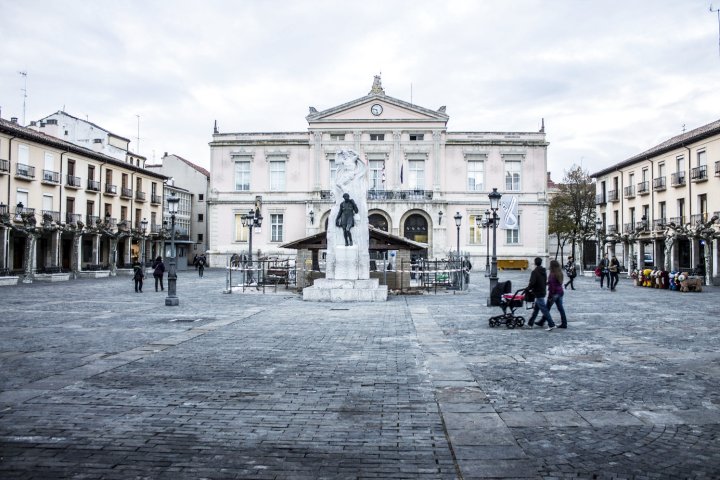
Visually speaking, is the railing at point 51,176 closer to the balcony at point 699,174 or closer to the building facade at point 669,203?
the building facade at point 669,203

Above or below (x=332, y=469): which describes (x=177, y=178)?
above

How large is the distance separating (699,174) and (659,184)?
17.1 ft

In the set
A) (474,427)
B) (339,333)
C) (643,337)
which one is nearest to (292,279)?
(339,333)

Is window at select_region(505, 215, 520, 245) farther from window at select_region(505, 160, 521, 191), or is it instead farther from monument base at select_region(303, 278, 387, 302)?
monument base at select_region(303, 278, 387, 302)

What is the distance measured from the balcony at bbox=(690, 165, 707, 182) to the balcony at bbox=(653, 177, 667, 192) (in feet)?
12.7

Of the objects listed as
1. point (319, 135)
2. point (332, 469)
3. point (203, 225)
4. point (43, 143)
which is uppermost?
point (319, 135)

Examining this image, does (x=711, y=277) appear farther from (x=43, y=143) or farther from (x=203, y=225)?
(x=203, y=225)

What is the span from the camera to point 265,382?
23.5 ft

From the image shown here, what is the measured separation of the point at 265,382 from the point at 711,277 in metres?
32.0

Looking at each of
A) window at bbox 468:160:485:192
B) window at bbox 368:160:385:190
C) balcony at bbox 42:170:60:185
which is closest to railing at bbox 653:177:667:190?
window at bbox 468:160:485:192

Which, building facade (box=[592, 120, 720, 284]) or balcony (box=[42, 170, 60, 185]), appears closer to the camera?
building facade (box=[592, 120, 720, 284])

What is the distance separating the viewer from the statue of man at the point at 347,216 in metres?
19.9

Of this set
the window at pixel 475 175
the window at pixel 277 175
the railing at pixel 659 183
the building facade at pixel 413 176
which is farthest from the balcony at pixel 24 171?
the railing at pixel 659 183

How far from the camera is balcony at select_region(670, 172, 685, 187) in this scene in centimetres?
3925
